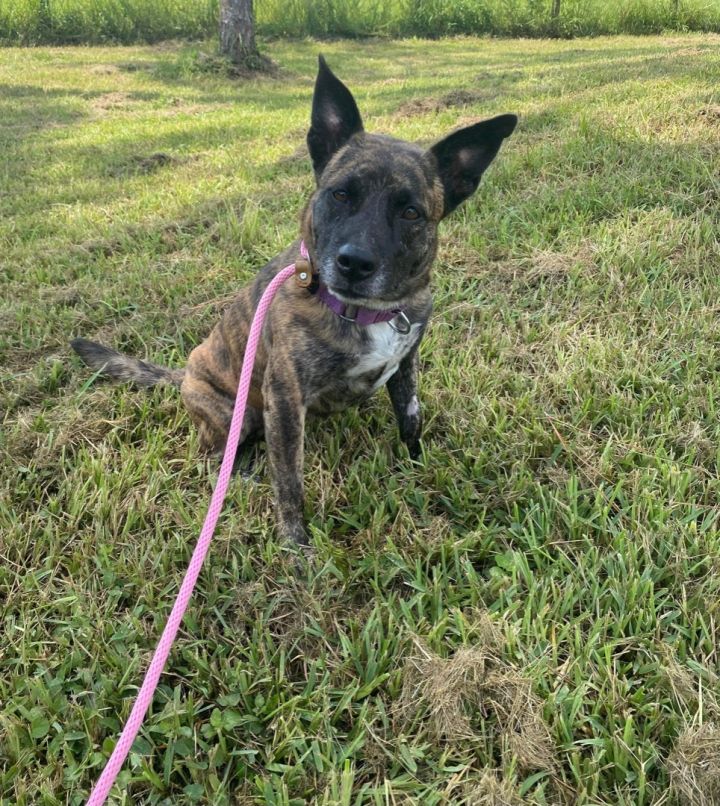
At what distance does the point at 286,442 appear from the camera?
2.37 m

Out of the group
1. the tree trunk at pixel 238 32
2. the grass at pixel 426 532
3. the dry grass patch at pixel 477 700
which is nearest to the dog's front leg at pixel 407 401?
the grass at pixel 426 532

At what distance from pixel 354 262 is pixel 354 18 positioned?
60.1ft

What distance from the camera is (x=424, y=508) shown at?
247 centimetres

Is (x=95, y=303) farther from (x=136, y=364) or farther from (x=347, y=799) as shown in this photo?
(x=347, y=799)

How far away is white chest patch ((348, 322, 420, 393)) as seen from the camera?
7.76ft

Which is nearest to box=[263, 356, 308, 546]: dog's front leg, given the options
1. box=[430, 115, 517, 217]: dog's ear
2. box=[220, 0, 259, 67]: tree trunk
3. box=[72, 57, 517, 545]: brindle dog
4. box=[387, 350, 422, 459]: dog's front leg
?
box=[72, 57, 517, 545]: brindle dog

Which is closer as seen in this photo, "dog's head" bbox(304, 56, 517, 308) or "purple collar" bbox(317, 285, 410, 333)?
"dog's head" bbox(304, 56, 517, 308)

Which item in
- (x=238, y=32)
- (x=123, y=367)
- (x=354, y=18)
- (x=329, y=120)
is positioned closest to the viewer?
(x=329, y=120)

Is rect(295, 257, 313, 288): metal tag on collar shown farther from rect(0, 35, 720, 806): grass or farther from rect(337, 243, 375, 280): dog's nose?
rect(0, 35, 720, 806): grass

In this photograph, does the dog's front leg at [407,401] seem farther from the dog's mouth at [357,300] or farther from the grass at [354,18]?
the grass at [354,18]

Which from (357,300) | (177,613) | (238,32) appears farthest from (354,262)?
(238,32)

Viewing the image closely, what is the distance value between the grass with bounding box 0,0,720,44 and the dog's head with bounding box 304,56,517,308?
1667cm

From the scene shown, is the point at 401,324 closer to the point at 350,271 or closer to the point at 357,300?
the point at 357,300

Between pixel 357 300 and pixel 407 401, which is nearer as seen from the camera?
pixel 357 300
